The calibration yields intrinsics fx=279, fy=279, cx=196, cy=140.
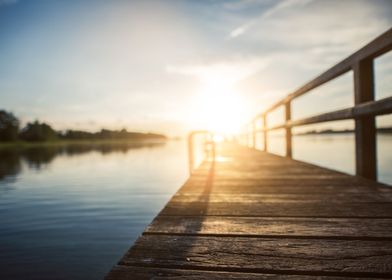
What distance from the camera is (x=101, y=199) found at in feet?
30.9

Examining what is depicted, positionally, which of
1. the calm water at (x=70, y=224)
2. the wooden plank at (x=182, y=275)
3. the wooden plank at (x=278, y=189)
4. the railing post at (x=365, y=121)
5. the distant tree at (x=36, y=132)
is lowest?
the calm water at (x=70, y=224)

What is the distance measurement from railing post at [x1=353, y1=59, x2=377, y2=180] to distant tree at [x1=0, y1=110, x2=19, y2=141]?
350 feet

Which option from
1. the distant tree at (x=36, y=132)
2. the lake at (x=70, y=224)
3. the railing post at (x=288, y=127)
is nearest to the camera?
the lake at (x=70, y=224)

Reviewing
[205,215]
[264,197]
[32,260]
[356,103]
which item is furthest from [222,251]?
[32,260]

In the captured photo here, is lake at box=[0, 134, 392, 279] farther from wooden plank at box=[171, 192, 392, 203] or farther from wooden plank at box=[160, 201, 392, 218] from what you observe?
wooden plank at box=[160, 201, 392, 218]

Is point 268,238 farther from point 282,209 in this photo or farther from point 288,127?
point 288,127

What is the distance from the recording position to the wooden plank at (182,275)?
96 centimetres

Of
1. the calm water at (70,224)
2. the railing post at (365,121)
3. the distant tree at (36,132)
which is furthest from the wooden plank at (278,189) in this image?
the distant tree at (36,132)

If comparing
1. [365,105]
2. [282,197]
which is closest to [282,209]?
[282,197]

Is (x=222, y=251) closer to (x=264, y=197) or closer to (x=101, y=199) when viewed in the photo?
(x=264, y=197)

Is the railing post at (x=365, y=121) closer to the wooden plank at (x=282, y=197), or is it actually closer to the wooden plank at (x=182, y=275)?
the wooden plank at (x=282, y=197)

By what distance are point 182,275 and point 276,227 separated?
2.23 feet

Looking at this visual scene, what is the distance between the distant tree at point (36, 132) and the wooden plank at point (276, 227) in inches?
4677

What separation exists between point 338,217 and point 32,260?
459 cm
